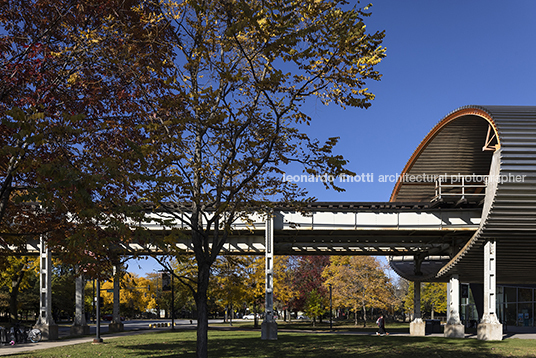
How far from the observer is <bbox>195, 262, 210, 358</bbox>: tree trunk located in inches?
436

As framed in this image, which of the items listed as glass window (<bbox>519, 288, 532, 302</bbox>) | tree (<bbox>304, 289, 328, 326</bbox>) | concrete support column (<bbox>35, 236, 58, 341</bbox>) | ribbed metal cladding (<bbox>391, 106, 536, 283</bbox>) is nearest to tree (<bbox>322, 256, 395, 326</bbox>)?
tree (<bbox>304, 289, 328, 326</bbox>)

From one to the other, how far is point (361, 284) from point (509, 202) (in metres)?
27.7

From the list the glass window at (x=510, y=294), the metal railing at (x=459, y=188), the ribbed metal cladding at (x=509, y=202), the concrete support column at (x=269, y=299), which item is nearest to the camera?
the ribbed metal cladding at (x=509, y=202)

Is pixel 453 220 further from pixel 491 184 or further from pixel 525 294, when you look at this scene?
pixel 525 294

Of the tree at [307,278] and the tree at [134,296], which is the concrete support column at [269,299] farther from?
the tree at [134,296]

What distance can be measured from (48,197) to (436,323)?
39.3 metres

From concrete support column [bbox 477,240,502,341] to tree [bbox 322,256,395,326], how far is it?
23.1m

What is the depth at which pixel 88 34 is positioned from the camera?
1073 centimetres

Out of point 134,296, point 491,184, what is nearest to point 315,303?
point 491,184

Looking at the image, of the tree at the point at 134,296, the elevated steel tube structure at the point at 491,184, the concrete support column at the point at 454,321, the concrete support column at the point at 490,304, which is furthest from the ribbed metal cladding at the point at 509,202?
the tree at the point at 134,296

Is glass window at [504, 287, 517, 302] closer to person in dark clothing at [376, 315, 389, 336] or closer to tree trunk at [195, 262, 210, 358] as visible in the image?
person in dark clothing at [376, 315, 389, 336]

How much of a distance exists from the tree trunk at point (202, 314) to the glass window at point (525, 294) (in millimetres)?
43759

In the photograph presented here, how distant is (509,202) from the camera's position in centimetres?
2525

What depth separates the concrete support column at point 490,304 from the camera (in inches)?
1033
